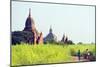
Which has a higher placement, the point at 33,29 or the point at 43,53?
the point at 33,29

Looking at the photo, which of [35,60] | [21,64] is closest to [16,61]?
[21,64]

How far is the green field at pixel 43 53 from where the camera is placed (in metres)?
2.49

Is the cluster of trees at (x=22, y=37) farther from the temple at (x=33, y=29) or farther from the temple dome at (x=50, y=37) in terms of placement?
the temple dome at (x=50, y=37)

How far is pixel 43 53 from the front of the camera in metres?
2.62

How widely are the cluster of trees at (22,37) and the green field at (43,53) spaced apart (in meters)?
0.05

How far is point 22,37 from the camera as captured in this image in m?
2.53

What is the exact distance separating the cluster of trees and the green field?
5cm

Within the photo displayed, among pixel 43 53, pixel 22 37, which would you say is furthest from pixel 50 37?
pixel 22 37

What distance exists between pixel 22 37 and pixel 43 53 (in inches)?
12.5

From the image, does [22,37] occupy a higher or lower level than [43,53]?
higher

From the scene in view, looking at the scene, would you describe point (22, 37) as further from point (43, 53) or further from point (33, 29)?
point (43, 53)

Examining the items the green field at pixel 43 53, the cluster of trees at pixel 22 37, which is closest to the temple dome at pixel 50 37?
the green field at pixel 43 53

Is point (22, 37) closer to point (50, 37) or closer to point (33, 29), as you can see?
point (33, 29)

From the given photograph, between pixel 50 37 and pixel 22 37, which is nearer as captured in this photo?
pixel 22 37
